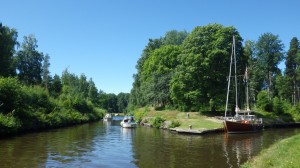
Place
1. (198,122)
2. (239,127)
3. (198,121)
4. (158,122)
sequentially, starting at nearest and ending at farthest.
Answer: (239,127) → (198,122) → (198,121) → (158,122)

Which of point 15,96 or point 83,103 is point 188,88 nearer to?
point 15,96

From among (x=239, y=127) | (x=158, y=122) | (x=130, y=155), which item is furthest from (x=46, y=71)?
(x=130, y=155)

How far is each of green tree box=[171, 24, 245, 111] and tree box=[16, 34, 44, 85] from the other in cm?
6161

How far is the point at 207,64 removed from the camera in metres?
59.0

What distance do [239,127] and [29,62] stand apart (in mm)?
80611

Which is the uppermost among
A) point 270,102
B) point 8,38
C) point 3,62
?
point 8,38

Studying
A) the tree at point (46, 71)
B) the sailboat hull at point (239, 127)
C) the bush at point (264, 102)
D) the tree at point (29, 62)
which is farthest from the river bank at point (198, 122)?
the tree at point (46, 71)

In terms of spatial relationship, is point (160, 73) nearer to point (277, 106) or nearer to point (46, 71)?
point (277, 106)

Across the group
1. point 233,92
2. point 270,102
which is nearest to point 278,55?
point 270,102

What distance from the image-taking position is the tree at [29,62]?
105250 mm

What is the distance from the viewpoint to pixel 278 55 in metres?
88.9

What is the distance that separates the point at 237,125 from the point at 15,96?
3179 centimetres

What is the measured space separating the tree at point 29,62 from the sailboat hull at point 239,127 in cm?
7748

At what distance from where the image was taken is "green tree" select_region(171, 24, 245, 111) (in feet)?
196
